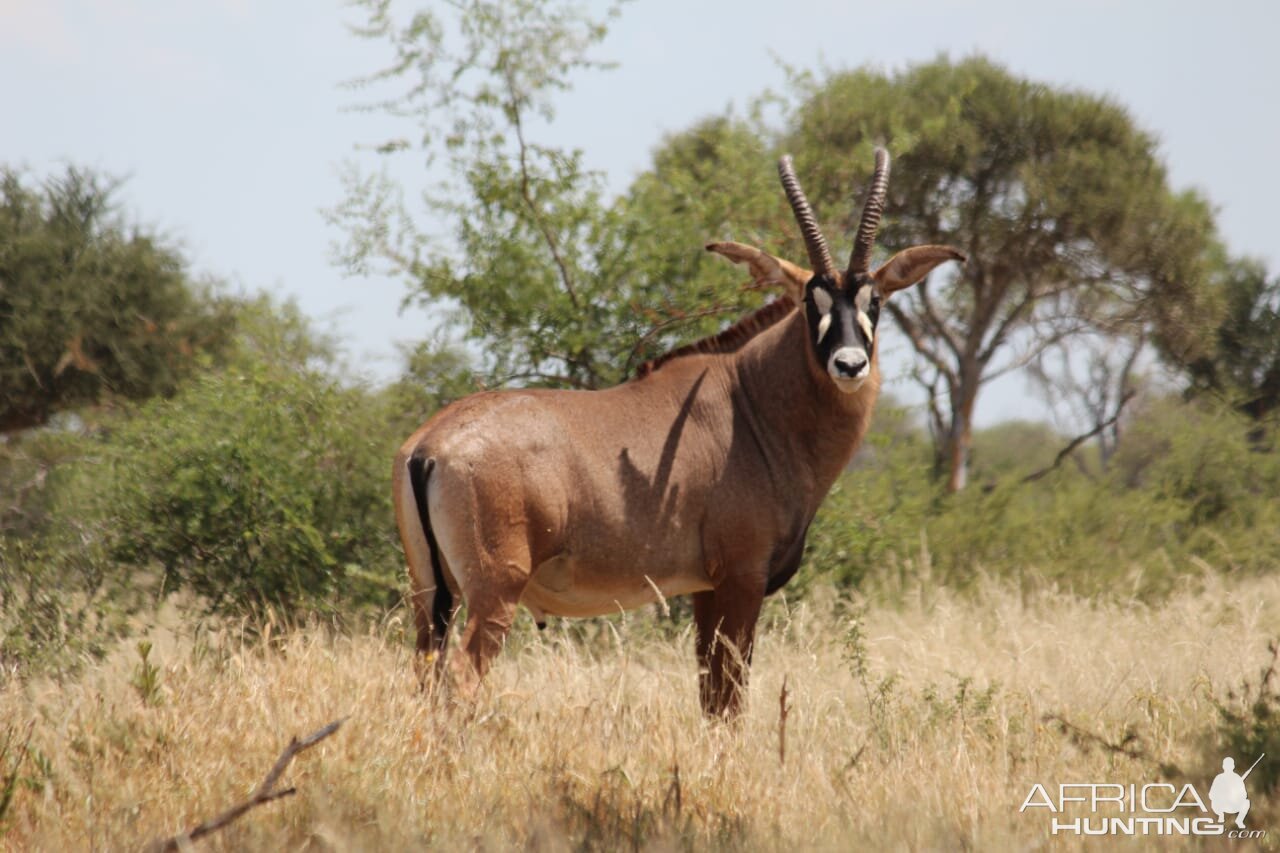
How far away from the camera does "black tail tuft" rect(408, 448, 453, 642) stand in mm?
6055

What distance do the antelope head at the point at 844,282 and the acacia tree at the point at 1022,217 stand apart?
13588mm

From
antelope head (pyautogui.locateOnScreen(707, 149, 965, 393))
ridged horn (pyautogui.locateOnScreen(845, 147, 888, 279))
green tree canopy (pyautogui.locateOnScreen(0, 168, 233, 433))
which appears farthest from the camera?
green tree canopy (pyautogui.locateOnScreen(0, 168, 233, 433))

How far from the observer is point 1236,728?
17.0 feet

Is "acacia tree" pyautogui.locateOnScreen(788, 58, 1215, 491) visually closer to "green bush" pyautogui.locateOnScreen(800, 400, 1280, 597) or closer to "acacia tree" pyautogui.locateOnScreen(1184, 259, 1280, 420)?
"acacia tree" pyautogui.locateOnScreen(1184, 259, 1280, 420)

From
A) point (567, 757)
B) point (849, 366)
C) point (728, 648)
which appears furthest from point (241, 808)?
point (849, 366)

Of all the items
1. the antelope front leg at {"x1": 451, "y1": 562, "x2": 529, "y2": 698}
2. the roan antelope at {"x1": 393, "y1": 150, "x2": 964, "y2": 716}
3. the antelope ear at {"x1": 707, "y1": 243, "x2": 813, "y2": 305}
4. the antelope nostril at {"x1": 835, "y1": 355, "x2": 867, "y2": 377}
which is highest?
the antelope ear at {"x1": 707, "y1": 243, "x2": 813, "y2": 305}

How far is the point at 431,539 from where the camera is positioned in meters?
6.10

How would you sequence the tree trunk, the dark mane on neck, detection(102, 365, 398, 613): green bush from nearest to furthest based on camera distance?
the dark mane on neck < detection(102, 365, 398, 613): green bush < the tree trunk

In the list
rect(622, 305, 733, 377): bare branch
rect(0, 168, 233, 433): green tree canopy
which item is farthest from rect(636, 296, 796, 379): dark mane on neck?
rect(0, 168, 233, 433): green tree canopy

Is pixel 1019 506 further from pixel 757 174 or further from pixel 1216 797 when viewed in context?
pixel 1216 797

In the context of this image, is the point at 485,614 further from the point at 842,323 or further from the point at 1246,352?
the point at 1246,352

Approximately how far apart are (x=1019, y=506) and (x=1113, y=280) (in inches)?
334

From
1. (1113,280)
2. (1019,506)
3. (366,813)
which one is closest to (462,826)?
(366,813)

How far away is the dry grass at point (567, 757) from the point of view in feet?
14.8
